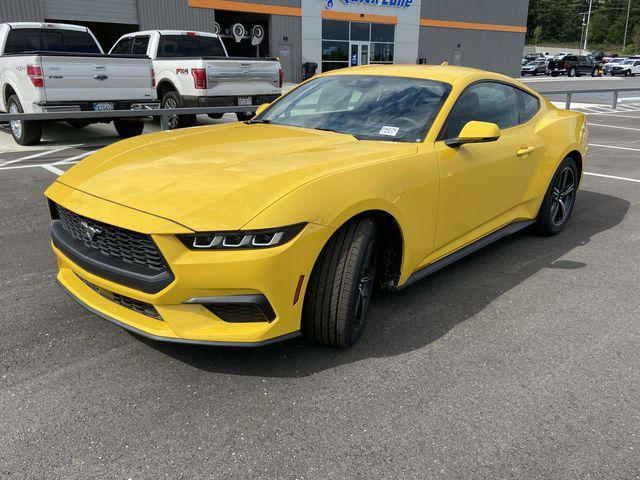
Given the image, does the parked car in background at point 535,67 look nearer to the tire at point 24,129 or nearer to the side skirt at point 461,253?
the tire at point 24,129

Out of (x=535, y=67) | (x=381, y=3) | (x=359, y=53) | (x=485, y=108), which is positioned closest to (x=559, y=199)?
(x=485, y=108)

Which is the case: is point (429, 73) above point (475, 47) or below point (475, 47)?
below

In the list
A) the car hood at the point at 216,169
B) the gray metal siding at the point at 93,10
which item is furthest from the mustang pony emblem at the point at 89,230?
the gray metal siding at the point at 93,10

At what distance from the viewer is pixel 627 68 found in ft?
181

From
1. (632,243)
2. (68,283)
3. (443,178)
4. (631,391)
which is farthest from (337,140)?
(632,243)

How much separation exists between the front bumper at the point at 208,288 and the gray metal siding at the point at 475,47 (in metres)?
37.5

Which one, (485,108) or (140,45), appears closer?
(485,108)

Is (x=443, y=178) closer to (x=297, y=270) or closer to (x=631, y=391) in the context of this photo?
(x=297, y=270)

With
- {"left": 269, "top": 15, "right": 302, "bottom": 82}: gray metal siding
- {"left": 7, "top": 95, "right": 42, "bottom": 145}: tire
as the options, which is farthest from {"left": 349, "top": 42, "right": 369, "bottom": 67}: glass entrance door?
{"left": 7, "top": 95, "right": 42, "bottom": 145}: tire

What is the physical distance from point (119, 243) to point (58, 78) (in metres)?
7.83

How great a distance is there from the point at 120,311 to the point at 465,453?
5.98ft

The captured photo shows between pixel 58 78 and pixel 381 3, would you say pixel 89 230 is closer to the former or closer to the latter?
pixel 58 78

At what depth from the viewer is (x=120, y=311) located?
301 centimetres

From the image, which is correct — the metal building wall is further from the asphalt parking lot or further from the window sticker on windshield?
the asphalt parking lot
